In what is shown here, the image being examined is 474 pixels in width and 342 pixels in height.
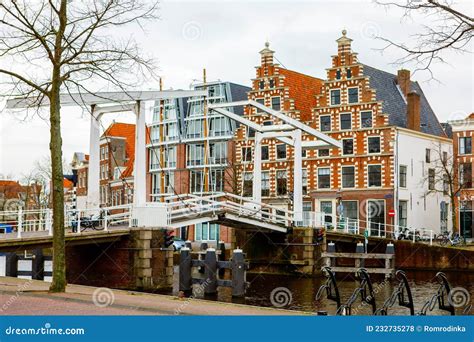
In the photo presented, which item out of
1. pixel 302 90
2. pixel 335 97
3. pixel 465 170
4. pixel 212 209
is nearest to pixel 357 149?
pixel 335 97

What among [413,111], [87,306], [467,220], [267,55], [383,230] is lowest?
[87,306]

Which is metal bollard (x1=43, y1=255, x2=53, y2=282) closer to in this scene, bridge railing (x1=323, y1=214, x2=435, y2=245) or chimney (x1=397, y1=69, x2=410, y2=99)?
bridge railing (x1=323, y1=214, x2=435, y2=245)

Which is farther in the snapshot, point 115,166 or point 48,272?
point 115,166

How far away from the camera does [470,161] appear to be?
120ft

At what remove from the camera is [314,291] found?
23.2m

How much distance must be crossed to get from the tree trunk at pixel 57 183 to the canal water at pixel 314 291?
6.38m

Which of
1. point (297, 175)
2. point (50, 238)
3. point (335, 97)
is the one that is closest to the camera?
point (50, 238)

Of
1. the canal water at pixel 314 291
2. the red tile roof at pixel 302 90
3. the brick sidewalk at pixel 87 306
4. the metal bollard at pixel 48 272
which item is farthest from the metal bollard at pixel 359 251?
the brick sidewalk at pixel 87 306

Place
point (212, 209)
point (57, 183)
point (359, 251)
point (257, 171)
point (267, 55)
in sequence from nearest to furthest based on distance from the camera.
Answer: point (57, 183) < point (212, 209) < point (359, 251) < point (257, 171) < point (267, 55)

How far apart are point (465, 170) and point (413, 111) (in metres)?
4.44

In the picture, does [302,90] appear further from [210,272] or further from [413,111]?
[210,272]

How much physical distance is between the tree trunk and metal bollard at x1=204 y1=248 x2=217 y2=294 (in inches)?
315
